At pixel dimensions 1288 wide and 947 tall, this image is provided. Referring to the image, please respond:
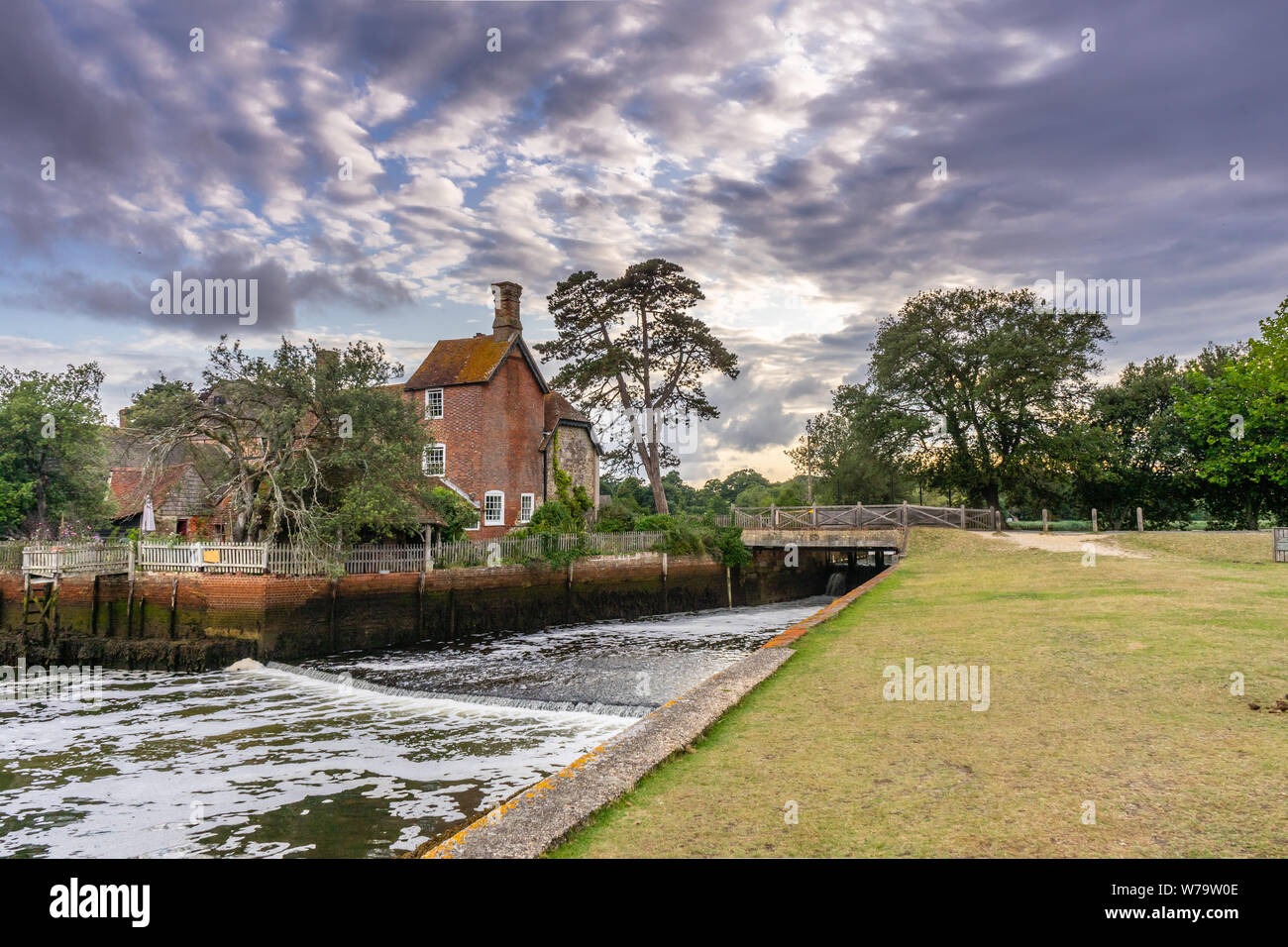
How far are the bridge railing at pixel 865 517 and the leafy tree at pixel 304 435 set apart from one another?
68.7 ft

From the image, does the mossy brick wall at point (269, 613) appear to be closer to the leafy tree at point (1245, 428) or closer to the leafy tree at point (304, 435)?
the leafy tree at point (304, 435)

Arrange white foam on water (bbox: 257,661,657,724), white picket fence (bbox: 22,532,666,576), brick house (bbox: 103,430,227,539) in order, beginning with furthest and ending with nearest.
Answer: brick house (bbox: 103,430,227,539), white picket fence (bbox: 22,532,666,576), white foam on water (bbox: 257,661,657,724)

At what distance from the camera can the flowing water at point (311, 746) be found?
8.34m

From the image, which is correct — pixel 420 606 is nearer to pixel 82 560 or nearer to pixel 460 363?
pixel 82 560

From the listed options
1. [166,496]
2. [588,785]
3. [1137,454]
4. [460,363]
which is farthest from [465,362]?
[1137,454]

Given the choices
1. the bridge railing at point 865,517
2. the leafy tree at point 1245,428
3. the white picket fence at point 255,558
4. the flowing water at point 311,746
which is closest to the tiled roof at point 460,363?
the white picket fence at point 255,558

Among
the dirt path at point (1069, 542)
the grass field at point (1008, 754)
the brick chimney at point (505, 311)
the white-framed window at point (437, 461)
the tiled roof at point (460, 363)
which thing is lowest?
the grass field at point (1008, 754)

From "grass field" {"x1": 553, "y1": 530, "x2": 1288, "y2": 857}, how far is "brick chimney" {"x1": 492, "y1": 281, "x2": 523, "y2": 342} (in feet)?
90.9

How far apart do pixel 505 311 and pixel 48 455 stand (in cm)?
2182

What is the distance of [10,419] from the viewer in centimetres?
3119

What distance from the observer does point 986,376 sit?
146ft

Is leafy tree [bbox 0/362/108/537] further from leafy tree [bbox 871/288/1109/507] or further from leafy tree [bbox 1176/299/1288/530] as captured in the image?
leafy tree [bbox 1176/299/1288/530]

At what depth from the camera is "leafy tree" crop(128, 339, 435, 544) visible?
73.5 ft

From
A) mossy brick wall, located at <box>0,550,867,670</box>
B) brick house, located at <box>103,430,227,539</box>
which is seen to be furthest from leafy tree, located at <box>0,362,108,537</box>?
mossy brick wall, located at <box>0,550,867,670</box>
